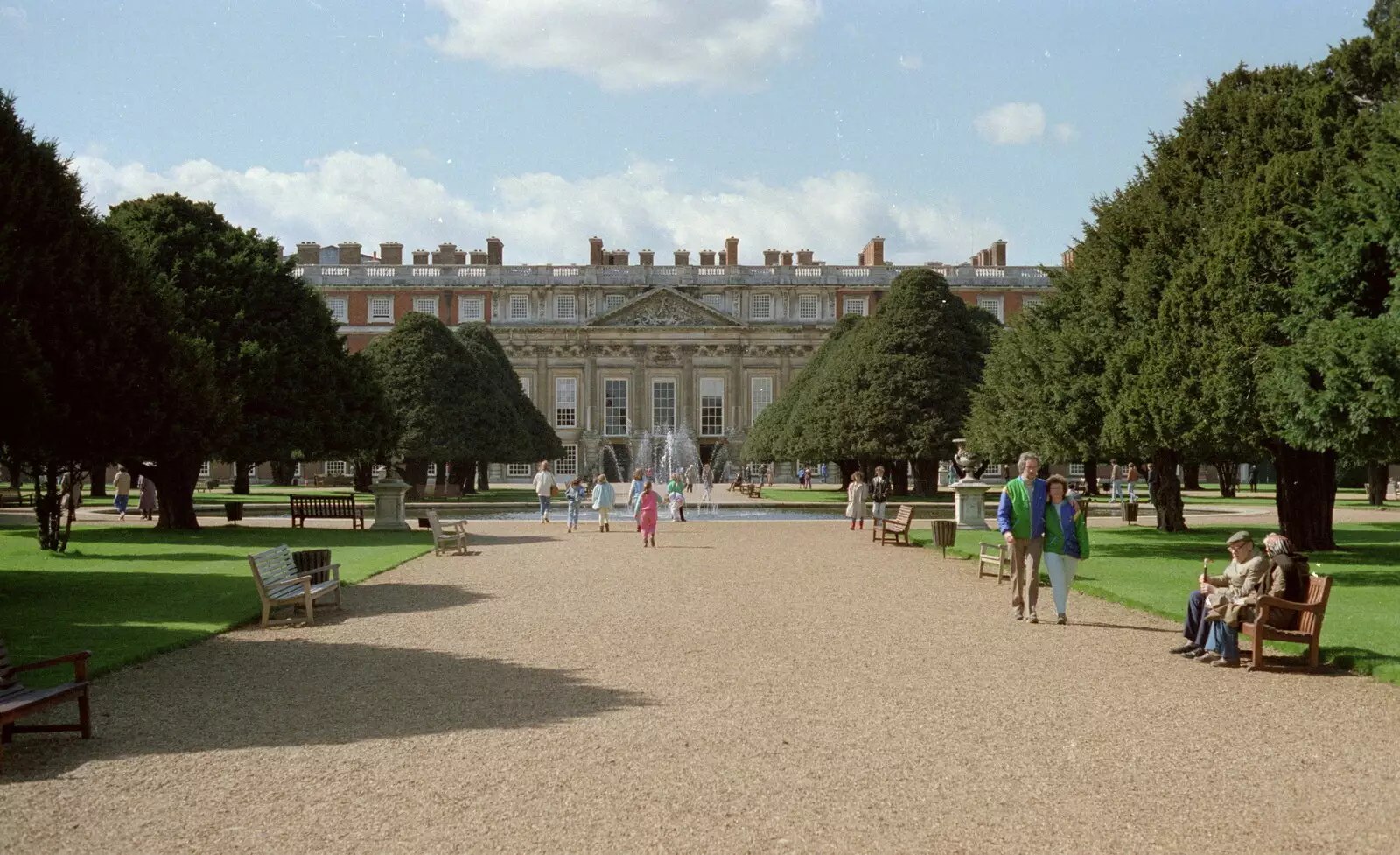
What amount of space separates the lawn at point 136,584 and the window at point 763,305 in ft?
174

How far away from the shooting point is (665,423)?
77438 mm

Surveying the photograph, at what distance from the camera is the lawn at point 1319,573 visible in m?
9.75

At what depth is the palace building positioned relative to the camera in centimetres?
7500

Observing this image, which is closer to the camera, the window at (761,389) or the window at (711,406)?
the window at (761,389)

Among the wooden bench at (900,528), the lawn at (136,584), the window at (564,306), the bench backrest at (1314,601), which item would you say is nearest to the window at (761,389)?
the window at (564,306)

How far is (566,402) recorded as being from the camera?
254ft

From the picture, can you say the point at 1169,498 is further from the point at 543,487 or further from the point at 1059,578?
the point at 1059,578

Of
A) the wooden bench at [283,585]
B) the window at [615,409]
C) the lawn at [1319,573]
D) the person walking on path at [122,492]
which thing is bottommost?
the lawn at [1319,573]

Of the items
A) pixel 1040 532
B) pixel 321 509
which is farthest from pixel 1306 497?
pixel 321 509

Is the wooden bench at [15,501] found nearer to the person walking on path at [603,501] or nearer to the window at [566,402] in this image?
the person walking on path at [603,501]

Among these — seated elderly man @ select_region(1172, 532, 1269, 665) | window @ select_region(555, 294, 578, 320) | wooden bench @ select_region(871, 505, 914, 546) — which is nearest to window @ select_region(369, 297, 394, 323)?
window @ select_region(555, 294, 578, 320)

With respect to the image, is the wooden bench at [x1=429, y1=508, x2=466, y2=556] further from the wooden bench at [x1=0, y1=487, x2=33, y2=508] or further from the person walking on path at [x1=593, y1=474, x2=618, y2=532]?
the wooden bench at [x1=0, y1=487, x2=33, y2=508]

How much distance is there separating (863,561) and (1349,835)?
13166mm

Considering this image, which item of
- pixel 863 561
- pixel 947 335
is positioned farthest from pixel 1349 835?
pixel 947 335
